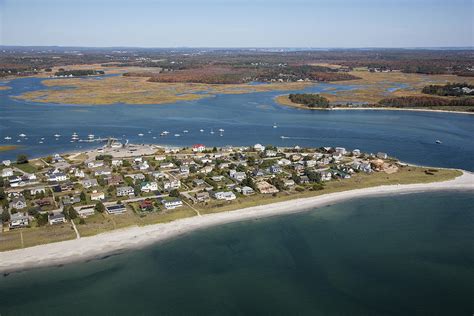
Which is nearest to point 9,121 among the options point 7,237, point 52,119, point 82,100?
point 52,119

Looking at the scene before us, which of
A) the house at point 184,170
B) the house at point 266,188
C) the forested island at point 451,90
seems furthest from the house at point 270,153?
the forested island at point 451,90

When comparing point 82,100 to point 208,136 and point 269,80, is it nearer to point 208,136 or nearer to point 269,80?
point 208,136

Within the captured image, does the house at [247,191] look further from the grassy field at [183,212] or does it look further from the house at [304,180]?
the house at [304,180]

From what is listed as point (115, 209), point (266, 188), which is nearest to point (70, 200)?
point (115, 209)

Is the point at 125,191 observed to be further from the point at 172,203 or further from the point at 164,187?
the point at 172,203

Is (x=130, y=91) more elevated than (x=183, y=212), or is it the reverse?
(x=130, y=91)

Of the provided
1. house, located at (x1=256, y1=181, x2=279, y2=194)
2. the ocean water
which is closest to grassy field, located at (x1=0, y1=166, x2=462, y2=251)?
house, located at (x1=256, y1=181, x2=279, y2=194)
